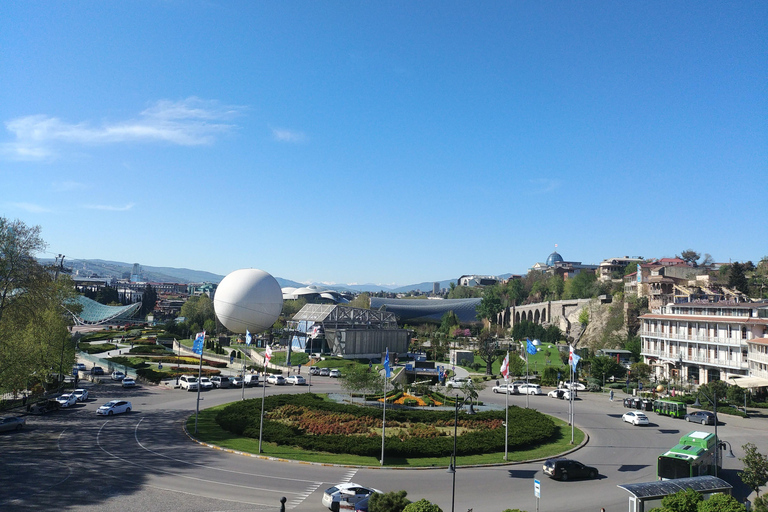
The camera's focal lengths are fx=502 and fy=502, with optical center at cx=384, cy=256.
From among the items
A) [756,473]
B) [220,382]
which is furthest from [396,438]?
[220,382]

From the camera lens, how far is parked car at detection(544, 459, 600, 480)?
24.0 meters

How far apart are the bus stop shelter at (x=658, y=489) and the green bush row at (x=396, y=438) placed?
10930mm

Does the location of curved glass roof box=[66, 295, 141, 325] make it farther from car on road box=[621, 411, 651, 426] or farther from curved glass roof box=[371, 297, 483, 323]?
car on road box=[621, 411, 651, 426]

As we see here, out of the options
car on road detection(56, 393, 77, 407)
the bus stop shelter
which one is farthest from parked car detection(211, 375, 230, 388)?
the bus stop shelter

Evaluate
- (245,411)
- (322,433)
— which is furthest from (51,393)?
(322,433)

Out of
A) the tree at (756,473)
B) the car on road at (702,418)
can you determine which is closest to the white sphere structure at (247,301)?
the car on road at (702,418)

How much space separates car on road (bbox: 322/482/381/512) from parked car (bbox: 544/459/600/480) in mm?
9924

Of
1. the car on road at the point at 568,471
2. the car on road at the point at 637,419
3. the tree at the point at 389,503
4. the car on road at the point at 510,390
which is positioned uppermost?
the tree at the point at 389,503

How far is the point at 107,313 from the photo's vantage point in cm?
13300

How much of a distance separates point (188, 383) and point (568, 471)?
39.8 m

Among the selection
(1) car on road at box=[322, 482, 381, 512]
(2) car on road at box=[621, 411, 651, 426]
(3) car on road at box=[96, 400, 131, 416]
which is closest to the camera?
(1) car on road at box=[322, 482, 381, 512]

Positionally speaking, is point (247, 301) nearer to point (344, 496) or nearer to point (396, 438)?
point (396, 438)

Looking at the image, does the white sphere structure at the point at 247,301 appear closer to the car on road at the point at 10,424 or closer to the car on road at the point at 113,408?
the car on road at the point at 113,408

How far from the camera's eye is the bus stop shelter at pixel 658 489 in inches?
683
